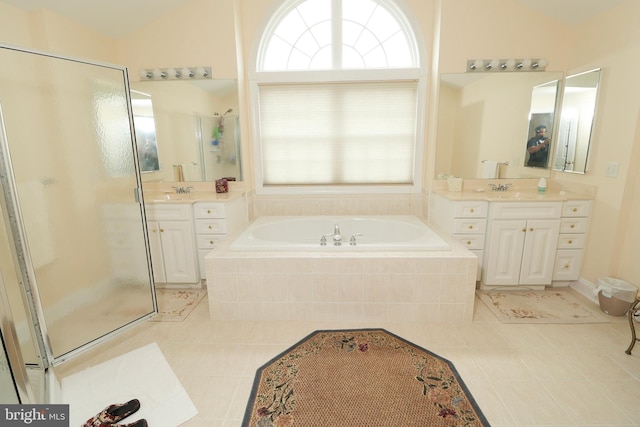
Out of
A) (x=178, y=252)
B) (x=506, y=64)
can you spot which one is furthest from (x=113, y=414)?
(x=506, y=64)

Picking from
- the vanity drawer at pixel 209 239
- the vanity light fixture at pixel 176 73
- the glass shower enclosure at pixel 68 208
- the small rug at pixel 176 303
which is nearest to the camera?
the glass shower enclosure at pixel 68 208

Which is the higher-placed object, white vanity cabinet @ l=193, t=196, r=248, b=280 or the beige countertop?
the beige countertop

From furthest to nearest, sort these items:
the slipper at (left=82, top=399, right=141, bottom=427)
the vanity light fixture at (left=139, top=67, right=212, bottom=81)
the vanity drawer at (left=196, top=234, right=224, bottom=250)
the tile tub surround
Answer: the vanity light fixture at (left=139, top=67, right=212, bottom=81) → the vanity drawer at (left=196, top=234, right=224, bottom=250) → the tile tub surround → the slipper at (left=82, top=399, right=141, bottom=427)

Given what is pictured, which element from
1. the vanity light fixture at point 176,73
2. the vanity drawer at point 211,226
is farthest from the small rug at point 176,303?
the vanity light fixture at point 176,73

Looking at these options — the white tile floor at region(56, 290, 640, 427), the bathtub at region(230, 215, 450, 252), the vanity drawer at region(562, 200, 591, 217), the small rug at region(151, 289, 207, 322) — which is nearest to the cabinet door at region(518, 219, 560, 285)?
the vanity drawer at region(562, 200, 591, 217)

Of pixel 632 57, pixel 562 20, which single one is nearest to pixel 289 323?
pixel 632 57

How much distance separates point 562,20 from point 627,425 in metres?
3.13

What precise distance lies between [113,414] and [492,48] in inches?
153

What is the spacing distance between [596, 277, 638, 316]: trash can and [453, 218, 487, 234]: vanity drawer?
903 mm

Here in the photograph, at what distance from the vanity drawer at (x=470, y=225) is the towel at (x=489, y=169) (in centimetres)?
67

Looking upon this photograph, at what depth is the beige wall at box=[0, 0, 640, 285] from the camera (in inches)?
91.1

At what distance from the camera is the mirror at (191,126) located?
3061 millimetres

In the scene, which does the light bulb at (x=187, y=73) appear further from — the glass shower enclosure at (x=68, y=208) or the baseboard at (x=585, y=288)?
the baseboard at (x=585, y=288)

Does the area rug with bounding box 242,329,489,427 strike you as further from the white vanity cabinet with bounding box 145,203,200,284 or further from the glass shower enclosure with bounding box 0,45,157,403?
the white vanity cabinet with bounding box 145,203,200,284
